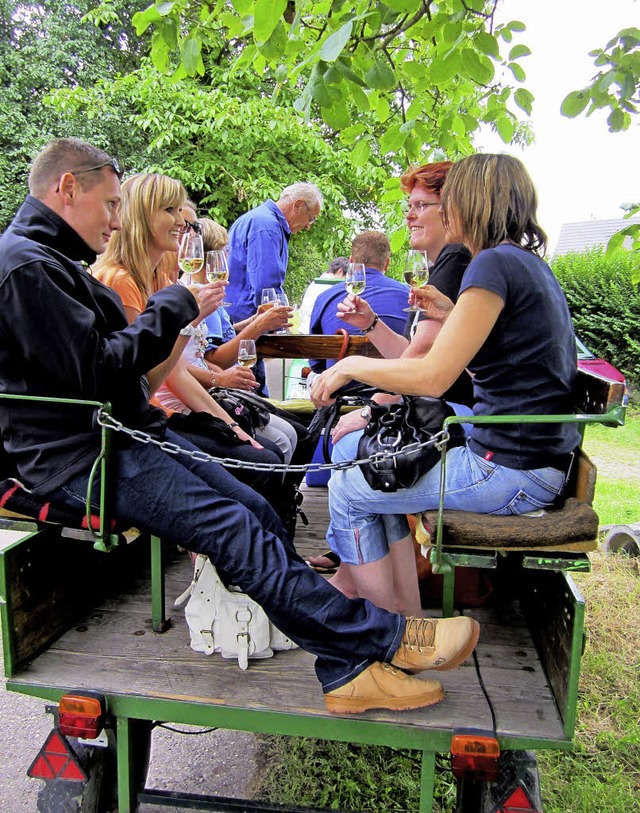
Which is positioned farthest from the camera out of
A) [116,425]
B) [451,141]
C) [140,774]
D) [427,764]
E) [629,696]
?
[451,141]

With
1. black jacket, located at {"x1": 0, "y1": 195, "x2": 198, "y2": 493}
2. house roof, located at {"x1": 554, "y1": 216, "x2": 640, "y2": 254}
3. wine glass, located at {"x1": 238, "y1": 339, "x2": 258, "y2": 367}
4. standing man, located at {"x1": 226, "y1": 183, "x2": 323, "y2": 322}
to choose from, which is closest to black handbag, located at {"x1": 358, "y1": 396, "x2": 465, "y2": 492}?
black jacket, located at {"x1": 0, "y1": 195, "x2": 198, "y2": 493}

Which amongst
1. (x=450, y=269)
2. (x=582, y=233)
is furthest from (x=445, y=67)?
(x=582, y=233)

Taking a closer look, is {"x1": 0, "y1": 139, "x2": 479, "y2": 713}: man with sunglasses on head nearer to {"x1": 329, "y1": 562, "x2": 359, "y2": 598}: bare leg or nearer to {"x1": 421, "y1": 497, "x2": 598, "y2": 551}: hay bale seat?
{"x1": 421, "y1": 497, "x2": 598, "y2": 551}: hay bale seat

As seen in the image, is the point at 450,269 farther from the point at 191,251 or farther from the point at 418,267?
the point at 191,251

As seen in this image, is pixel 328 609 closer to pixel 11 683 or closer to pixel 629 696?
pixel 11 683

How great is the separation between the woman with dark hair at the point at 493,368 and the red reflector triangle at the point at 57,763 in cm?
113

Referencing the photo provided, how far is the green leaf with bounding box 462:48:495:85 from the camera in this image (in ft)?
9.41

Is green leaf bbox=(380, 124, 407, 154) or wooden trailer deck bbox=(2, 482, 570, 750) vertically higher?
green leaf bbox=(380, 124, 407, 154)

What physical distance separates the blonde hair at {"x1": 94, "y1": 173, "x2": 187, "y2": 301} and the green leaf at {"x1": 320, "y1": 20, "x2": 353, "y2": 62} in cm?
116

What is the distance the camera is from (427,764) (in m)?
2.01

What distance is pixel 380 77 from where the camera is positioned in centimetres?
268

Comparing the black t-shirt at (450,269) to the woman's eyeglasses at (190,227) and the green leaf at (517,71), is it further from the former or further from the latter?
the green leaf at (517,71)

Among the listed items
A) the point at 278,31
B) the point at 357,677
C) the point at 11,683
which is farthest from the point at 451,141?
the point at 11,683

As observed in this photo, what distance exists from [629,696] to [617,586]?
1230 mm
